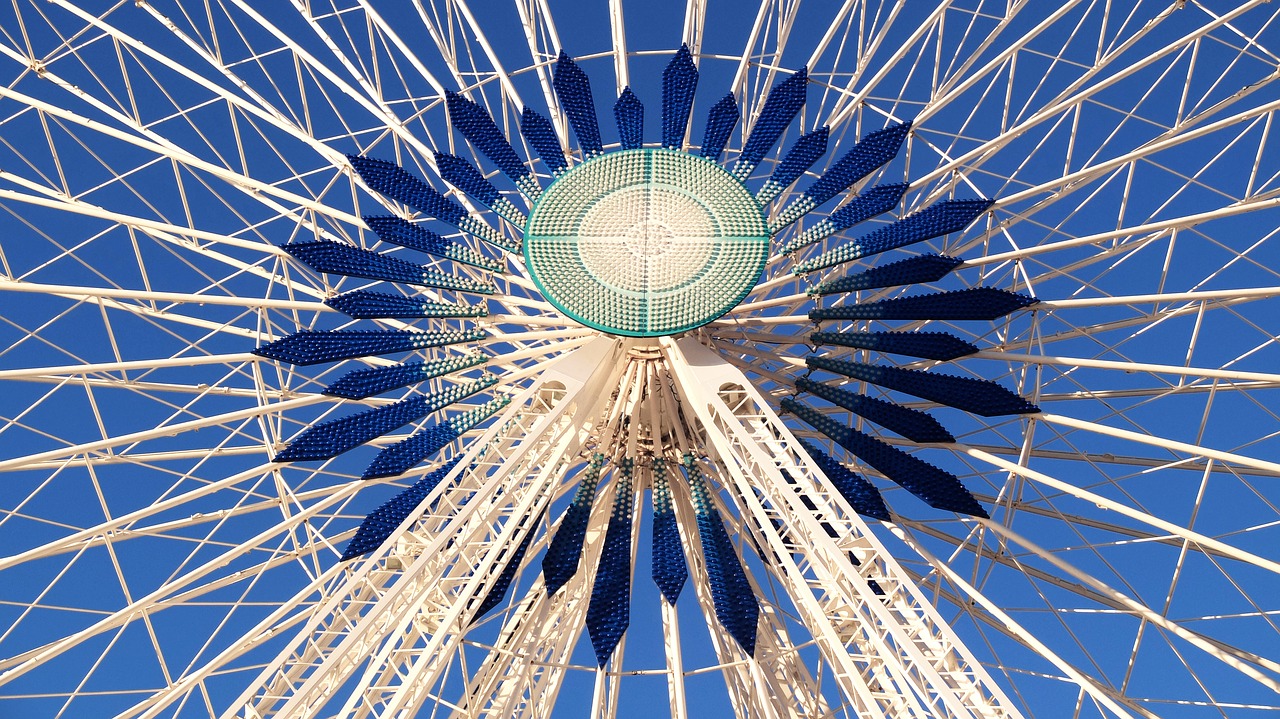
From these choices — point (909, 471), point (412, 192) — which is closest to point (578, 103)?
point (412, 192)

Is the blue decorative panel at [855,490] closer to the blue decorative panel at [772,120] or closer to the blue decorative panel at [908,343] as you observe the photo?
the blue decorative panel at [908,343]

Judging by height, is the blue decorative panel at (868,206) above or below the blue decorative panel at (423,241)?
above

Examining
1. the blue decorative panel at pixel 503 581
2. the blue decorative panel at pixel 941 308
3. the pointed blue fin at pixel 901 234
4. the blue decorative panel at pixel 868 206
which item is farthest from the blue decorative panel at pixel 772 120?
the blue decorative panel at pixel 503 581

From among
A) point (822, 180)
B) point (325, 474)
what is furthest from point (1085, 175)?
point (325, 474)

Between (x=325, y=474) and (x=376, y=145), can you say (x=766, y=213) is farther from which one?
(x=325, y=474)

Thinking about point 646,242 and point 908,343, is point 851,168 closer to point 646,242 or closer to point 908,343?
point 908,343

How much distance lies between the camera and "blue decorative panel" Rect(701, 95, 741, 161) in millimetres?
26672

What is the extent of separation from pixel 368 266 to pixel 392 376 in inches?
83.2

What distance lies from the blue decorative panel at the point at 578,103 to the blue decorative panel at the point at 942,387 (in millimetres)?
6077

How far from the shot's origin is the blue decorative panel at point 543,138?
2662 cm

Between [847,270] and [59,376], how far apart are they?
639 inches

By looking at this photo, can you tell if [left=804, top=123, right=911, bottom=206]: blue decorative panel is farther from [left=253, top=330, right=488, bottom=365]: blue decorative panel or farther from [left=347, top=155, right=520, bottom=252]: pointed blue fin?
[left=253, top=330, right=488, bottom=365]: blue decorative panel

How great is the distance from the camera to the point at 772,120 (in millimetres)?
26891

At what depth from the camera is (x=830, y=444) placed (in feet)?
92.6
